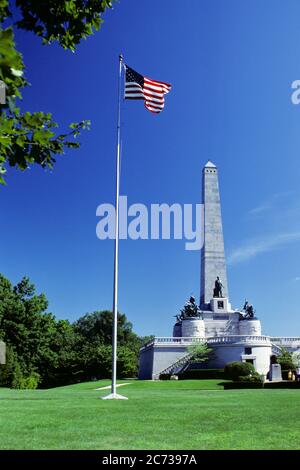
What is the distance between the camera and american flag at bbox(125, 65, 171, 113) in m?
24.8

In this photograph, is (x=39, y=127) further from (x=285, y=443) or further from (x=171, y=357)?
(x=171, y=357)

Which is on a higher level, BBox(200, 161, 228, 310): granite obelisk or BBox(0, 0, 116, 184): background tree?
BBox(200, 161, 228, 310): granite obelisk

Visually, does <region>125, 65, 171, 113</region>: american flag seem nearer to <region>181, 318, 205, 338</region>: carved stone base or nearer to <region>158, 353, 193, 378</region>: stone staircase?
<region>158, 353, 193, 378</region>: stone staircase

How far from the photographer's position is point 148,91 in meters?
24.9

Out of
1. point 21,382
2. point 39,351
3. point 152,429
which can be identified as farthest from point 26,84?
point 39,351

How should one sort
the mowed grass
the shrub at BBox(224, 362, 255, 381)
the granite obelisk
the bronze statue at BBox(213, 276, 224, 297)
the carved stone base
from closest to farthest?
the mowed grass → the shrub at BBox(224, 362, 255, 381) → the carved stone base → the bronze statue at BBox(213, 276, 224, 297) → the granite obelisk

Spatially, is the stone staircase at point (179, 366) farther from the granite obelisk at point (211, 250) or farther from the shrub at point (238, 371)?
the granite obelisk at point (211, 250)

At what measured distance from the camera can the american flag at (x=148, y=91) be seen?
24844 mm

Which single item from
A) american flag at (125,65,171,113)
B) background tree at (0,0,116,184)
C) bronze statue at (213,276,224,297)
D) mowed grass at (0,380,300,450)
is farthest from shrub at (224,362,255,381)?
background tree at (0,0,116,184)

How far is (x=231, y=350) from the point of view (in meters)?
58.0

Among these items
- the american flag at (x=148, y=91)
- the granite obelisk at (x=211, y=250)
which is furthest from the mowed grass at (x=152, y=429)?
the granite obelisk at (x=211, y=250)

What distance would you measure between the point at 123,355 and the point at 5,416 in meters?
62.0

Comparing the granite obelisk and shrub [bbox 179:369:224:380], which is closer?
shrub [bbox 179:369:224:380]
